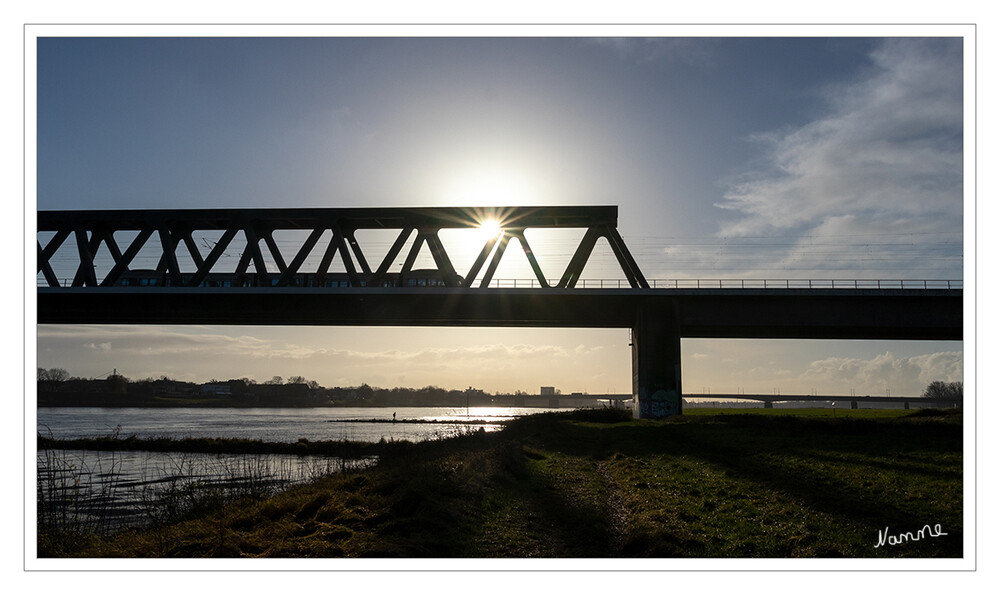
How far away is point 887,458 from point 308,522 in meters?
18.1

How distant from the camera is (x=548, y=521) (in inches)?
573

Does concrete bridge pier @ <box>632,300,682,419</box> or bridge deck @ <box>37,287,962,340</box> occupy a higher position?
bridge deck @ <box>37,287,962,340</box>

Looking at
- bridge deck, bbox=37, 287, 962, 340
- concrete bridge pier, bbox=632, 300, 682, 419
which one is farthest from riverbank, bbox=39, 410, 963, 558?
bridge deck, bbox=37, 287, 962, 340

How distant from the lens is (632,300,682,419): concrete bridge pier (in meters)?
51.0

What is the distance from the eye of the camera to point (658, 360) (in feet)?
169

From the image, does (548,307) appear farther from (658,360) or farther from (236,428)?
(236,428)

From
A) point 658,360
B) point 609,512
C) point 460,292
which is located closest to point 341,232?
point 460,292

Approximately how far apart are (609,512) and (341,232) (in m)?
40.4

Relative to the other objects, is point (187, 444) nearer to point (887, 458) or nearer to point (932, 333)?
point (887, 458)

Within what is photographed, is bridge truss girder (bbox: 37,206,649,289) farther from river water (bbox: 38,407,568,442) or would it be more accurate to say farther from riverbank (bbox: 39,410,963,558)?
riverbank (bbox: 39,410,963,558)

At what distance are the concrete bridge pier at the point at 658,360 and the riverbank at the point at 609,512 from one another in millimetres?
26142

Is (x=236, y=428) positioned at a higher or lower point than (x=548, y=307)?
lower
